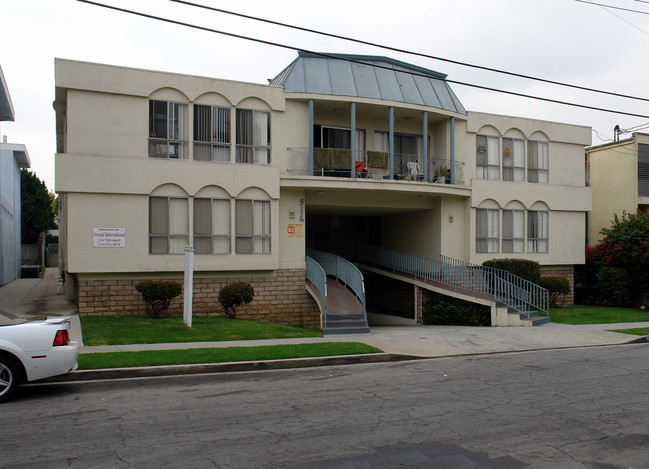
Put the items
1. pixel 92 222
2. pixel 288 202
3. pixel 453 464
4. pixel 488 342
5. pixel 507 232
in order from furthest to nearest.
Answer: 1. pixel 507 232
2. pixel 288 202
3. pixel 92 222
4. pixel 488 342
5. pixel 453 464

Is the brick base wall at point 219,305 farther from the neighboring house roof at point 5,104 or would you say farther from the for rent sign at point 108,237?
the neighboring house roof at point 5,104

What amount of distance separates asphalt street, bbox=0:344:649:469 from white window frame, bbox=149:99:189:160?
Answer: 9969 millimetres

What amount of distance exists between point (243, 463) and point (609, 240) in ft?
77.3

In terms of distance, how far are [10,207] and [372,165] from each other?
2571cm

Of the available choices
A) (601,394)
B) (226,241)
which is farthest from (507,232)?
(601,394)

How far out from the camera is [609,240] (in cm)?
2477

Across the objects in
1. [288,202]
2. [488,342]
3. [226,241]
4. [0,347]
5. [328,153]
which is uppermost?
[328,153]

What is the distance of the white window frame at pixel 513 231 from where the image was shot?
23719 millimetres

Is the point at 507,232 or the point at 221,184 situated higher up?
the point at 221,184

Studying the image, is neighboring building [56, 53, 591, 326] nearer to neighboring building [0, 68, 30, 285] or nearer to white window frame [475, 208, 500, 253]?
white window frame [475, 208, 500, 253]

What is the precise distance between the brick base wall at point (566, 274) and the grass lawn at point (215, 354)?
14688 mm

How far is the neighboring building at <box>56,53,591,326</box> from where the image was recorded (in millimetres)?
17375

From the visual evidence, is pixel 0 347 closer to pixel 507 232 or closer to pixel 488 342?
pixel 488 342

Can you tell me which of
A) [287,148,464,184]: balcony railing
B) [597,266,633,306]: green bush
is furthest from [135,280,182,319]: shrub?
[597,266,633,306]: green bush
